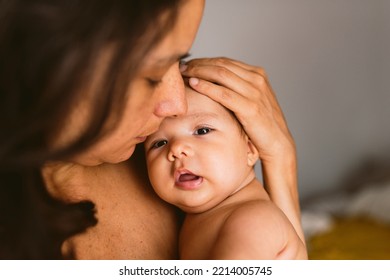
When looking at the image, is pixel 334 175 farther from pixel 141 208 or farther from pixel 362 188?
pixel 141 208

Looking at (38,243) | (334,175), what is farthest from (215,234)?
(334,175)

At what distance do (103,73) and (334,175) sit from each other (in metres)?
2.07

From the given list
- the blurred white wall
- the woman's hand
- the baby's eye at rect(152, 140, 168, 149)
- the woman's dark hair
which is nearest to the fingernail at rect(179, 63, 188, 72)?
the woman's hand

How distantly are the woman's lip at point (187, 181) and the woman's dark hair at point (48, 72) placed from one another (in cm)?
19

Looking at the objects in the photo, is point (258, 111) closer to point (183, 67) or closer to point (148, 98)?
point (183, 67)

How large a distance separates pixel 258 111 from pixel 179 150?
0.16 meters

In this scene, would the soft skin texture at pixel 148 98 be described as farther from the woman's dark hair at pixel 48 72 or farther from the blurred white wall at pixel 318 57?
the blurred white wall at pixel 318 57

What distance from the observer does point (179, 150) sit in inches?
35.5

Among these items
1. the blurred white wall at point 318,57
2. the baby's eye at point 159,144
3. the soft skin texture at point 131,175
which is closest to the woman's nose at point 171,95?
the soft skin texture at point 131,175

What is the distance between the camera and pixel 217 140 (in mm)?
927

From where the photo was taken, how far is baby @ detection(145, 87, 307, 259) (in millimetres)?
874

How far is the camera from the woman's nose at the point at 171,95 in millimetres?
798

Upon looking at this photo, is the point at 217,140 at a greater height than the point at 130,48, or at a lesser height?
lesser
